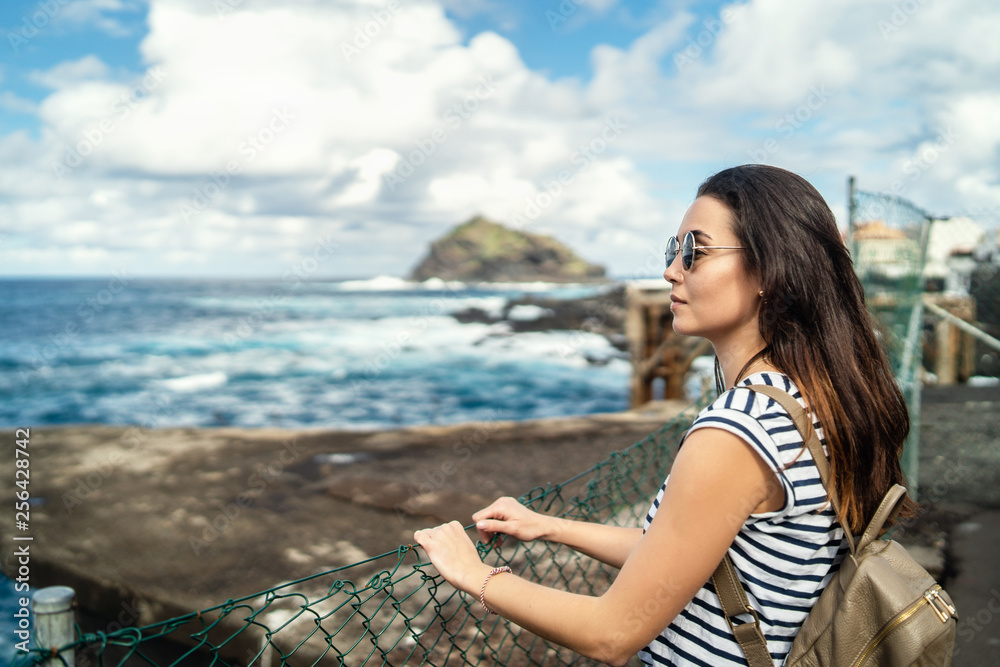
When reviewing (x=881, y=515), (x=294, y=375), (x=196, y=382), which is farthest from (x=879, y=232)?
(x=196, y=382)

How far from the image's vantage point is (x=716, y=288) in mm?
1397

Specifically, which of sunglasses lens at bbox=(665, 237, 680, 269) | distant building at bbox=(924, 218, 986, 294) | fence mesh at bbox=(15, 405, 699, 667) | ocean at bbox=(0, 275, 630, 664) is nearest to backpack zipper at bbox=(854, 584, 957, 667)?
sunglasses lens at bbox=(665, 237, 680, 269)

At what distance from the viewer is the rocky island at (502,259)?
12612cm

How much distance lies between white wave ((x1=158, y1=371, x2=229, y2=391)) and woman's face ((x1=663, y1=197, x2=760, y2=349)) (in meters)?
23.2

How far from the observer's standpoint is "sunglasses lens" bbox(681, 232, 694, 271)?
144cm

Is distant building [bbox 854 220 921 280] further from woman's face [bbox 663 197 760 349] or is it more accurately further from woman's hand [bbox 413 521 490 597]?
woman's hand [bbox 413 521 490 597]

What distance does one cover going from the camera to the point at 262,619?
295 centimetres

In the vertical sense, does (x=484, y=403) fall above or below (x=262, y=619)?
below

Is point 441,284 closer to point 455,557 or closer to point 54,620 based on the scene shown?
point 455,557

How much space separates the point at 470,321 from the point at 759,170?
44549 millimetres

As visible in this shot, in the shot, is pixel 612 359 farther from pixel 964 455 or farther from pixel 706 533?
pixel 706 533

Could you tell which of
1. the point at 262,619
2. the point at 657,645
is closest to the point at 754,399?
the point at 657,645

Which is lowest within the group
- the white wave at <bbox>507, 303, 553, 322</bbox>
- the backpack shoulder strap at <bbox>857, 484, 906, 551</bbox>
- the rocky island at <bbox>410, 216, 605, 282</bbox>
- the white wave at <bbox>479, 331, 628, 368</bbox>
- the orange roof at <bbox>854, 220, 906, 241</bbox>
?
the white wave at <bbox>479, 331, 628, 368</bbox>

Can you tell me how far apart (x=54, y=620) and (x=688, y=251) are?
1.43 meters
